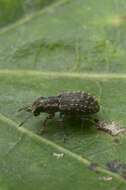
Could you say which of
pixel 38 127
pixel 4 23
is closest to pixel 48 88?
pixel 38 127

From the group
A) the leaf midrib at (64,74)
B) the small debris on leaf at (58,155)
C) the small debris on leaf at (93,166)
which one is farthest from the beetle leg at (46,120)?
the small debris on leaf at (93,166)

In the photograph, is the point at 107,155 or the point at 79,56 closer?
the point at 107,155

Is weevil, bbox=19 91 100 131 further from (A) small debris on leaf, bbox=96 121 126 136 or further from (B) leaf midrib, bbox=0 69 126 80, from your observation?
(B) leaf midrib, bbox=0 69 126 80

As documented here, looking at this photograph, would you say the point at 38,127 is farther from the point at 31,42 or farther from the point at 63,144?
the point at 31,42

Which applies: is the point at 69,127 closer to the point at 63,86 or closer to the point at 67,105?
the point at 67,105

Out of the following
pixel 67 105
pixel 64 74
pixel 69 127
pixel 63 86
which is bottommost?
pixel 69 127

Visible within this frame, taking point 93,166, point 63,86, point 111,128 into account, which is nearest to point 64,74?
point 63,86

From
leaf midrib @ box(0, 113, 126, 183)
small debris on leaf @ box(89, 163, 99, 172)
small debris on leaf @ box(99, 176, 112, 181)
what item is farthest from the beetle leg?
small debris on leaf @ box(99, 176, 112, 181)
